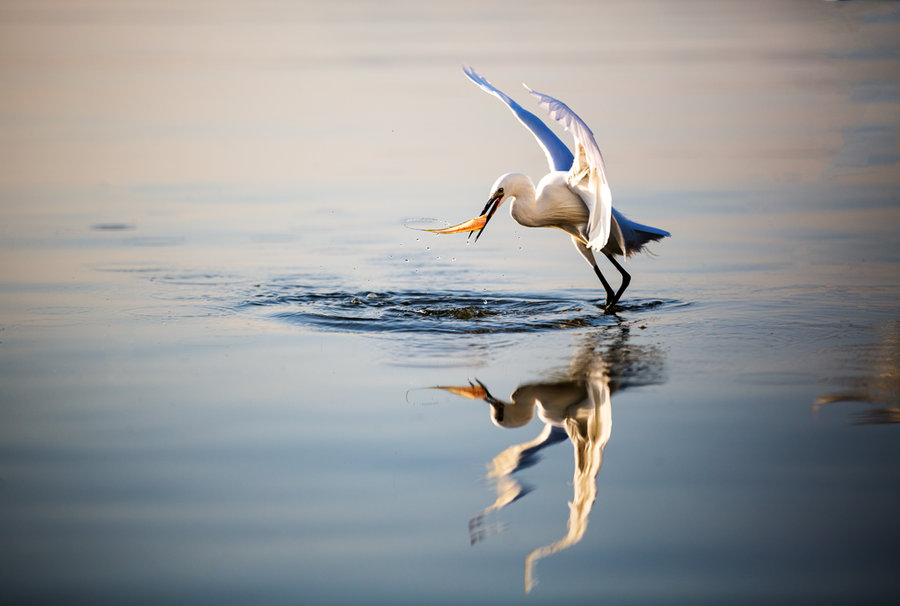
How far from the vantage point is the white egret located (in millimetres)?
7559

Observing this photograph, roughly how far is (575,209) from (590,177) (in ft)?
1.90

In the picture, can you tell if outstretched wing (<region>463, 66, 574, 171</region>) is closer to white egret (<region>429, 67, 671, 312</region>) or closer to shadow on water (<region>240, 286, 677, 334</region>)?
white egret (<region>429, 67, 671, 312</region>)

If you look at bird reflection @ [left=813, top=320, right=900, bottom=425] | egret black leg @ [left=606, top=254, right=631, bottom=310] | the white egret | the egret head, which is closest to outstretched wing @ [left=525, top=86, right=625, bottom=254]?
the white egret

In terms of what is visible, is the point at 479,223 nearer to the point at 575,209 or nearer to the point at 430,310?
the point at 575,209

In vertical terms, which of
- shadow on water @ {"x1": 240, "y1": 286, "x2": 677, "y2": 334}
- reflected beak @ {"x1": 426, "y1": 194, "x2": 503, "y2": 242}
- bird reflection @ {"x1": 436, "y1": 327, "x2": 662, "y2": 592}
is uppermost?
reflected beak @ {"x1": 426, "y1": 194, "x2": 503, "y2": 242}

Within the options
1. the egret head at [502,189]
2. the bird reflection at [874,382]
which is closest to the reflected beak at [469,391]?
the bird reflection at [874,382]

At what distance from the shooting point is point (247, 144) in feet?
43.7

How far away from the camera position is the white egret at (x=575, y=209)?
7.56 meters

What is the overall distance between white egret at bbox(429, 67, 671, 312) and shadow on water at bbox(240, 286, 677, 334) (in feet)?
1.16

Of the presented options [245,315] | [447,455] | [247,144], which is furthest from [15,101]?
[447,455]

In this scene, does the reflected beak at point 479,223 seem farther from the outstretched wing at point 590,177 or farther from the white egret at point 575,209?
the outstretched wing at point 590,177

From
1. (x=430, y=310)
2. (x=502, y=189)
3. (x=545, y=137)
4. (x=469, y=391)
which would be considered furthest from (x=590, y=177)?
(x=469, y=391)

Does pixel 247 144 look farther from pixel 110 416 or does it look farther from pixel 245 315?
pixel 110 416

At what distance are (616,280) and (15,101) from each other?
384 inches
